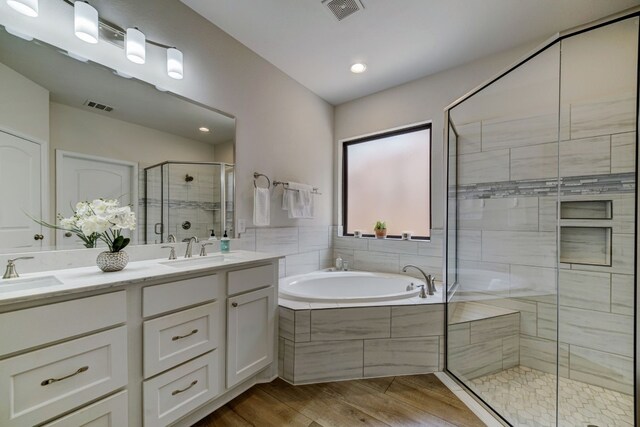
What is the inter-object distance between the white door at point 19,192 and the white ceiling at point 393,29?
139cm

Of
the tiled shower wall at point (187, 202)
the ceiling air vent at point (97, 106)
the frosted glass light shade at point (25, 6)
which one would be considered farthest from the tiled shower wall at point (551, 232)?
the frosted glass light shade at point (25, 6)

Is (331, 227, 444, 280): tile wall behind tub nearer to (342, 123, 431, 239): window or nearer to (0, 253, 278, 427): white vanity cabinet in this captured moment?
(342, 123, 431, 239): window

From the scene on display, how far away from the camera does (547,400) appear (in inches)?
64.1

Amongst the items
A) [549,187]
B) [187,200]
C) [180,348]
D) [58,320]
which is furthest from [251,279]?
[549,187]

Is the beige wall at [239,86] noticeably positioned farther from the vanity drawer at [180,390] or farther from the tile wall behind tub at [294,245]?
the vanity drawer at [180,390]

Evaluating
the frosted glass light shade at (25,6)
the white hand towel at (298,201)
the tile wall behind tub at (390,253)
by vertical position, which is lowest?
the tile wall behind tub at (390,253)

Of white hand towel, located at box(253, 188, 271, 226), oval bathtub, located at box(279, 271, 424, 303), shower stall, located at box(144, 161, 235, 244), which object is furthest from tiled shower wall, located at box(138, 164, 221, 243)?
oval bathtub, located at box(279, 271, 424, 303)

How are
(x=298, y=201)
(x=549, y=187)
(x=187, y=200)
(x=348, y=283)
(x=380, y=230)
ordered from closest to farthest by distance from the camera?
(x=187, y=200) → (x=549, y=187) → (x=298, y=201) → (x=348, y=283) → (x=380, y=230)

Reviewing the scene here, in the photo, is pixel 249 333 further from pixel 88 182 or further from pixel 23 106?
pixel 23 106

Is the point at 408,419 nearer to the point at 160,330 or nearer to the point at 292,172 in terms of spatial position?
the point at 160,330

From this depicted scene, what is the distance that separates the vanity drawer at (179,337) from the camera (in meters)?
1.19

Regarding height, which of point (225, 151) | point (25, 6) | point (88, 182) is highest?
point (25, 6)

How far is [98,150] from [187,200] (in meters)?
0.56

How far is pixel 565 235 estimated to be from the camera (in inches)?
75.1
